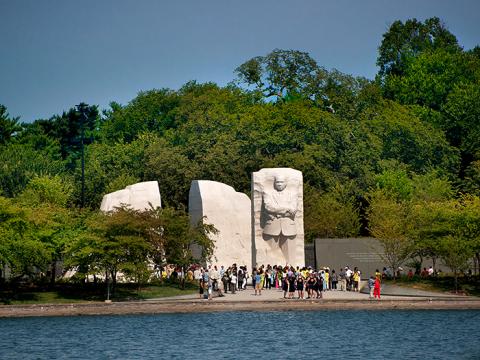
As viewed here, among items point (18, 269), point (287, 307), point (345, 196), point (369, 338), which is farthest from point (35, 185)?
point (369, 338)

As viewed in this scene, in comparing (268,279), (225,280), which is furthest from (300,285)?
(268,279)

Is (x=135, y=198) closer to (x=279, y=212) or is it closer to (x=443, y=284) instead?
(x=279, y=212)

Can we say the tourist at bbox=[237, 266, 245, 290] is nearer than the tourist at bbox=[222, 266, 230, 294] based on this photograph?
No

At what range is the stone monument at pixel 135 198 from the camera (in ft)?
216

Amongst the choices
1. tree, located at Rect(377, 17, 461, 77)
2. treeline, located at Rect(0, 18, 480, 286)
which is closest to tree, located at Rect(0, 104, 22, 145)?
treeline, located at Rect(0, 18, 480, 286)

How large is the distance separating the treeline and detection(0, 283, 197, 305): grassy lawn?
1.33 m

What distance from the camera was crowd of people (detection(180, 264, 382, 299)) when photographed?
55.5 metres

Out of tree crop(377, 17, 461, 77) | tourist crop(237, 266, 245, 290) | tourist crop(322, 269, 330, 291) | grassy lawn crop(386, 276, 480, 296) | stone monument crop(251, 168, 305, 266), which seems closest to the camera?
grassy lawn crop(386, 276, 480, 296)

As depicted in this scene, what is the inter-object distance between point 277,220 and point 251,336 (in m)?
21.4

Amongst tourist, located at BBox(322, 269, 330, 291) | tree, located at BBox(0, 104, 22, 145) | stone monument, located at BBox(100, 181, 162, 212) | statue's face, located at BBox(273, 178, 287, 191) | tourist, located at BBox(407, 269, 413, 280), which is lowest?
tourist, located at BBox(322, 269, 330, 291)

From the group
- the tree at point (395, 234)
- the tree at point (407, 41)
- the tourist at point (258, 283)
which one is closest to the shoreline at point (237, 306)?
the tourist at point (258, 283)

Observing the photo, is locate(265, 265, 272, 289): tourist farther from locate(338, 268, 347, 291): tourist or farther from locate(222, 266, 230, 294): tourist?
locate(338, 268, 347, 291): tourist

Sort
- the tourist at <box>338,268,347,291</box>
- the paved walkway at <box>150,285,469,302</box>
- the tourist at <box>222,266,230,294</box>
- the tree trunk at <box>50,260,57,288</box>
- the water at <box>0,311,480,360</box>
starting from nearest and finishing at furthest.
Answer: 1. the water at <box>0,311,480,360</box>
2. the paved walkway at <box>150,285,469,302</box>
3. the tree trunk at <box>50,260,57,288</box>
4. the tourist at <box>222,266,230,294</box>
5. the tourist at <box>338,268,347,291</box>

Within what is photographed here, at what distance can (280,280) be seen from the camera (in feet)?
210
